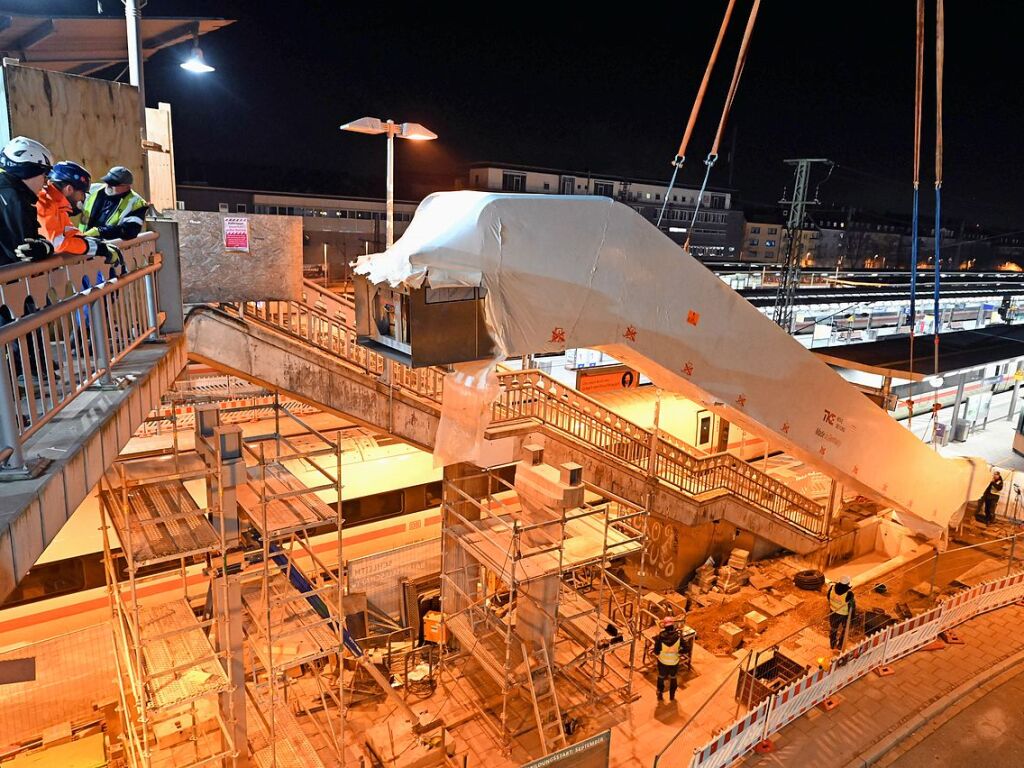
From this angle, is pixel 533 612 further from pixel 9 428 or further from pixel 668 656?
pixel 9 428

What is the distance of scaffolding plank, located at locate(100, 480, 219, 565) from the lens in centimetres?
648

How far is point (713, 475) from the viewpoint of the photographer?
41.9 feet

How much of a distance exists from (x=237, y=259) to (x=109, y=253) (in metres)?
2.34

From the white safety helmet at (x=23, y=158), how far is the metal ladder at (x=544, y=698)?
7927 mm

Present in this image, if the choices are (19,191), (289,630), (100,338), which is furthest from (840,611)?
(19,191)

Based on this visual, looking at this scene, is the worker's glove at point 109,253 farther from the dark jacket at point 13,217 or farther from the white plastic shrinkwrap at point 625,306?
the white plastic shrinkwrap at point 625,306

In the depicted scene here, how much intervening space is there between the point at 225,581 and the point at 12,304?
4.33 metres

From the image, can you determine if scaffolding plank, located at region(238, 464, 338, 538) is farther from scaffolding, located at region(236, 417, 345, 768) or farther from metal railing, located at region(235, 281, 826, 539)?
metal railing, located at region(235, 281, 826, 539)

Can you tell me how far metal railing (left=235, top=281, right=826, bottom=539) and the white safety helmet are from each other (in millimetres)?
3569

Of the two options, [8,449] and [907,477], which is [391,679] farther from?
[907,477]

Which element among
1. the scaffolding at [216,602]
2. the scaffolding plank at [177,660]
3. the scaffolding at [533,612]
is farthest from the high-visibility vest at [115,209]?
the scaffolding at [533,612]

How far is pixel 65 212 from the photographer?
4.62 m

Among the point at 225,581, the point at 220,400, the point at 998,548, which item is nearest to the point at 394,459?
the point at 220,400

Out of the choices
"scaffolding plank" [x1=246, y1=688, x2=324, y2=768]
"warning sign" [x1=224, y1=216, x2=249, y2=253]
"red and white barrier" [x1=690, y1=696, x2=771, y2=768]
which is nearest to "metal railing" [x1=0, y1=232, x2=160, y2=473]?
"warning sign" [x1=224, y1=216, x2=249, y2=253]
